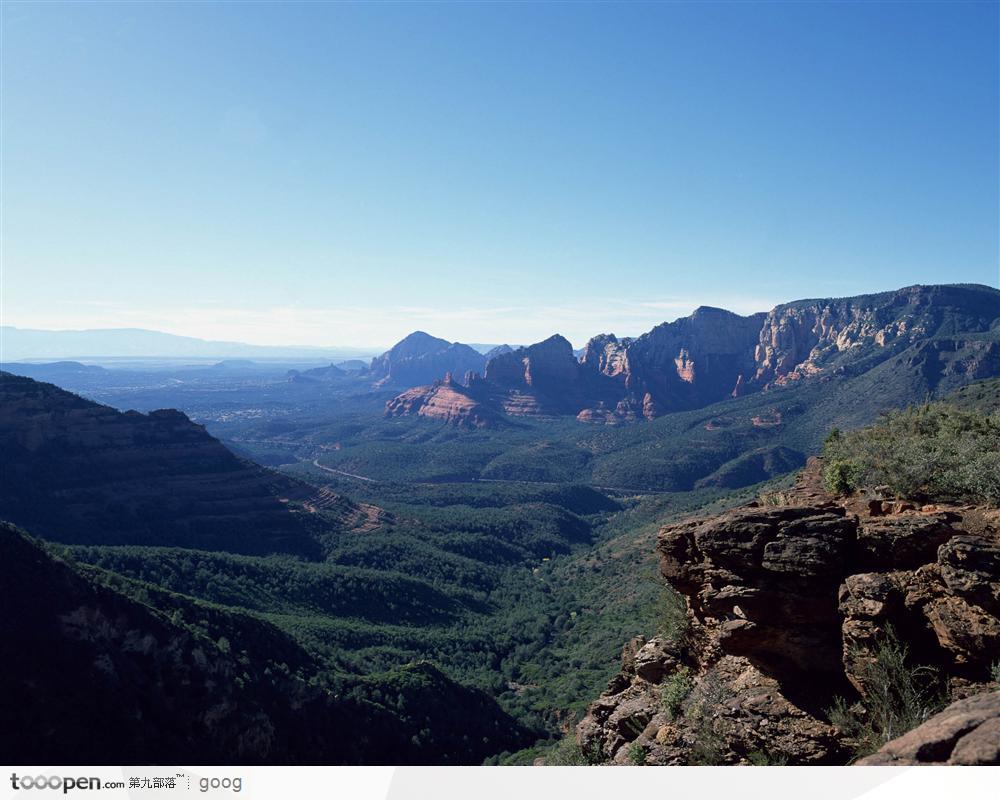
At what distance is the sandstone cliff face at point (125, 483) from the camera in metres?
78.1

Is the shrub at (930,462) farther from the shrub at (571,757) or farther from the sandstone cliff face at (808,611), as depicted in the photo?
the shrub at (571,757)

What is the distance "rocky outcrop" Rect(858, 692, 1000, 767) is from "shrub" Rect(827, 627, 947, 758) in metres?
2.49

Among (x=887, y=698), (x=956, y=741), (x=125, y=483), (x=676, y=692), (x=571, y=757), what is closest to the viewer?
(x=956, y=741)

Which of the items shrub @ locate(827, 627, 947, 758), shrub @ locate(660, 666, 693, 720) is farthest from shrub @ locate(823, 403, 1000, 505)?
shrub @ locate(660, 666, 693, 720)

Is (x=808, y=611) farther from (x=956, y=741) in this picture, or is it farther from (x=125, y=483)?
(x=125, y=483)

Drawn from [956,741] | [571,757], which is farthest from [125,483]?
[956,741]

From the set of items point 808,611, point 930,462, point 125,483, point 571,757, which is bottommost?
point 125,483

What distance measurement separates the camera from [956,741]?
954cm

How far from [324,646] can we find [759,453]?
151 m

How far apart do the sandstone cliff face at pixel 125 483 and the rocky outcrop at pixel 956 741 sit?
85.3 metres

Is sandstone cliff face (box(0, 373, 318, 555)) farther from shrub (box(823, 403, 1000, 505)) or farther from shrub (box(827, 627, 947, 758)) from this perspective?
shrub (box(827, 627, 947, 758))

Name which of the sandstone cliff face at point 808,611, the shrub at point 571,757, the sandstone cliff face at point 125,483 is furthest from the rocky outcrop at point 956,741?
the sandstone cliff face at point 125,483

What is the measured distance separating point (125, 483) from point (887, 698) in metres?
98.4

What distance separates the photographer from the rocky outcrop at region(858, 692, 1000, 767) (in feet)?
29.2
